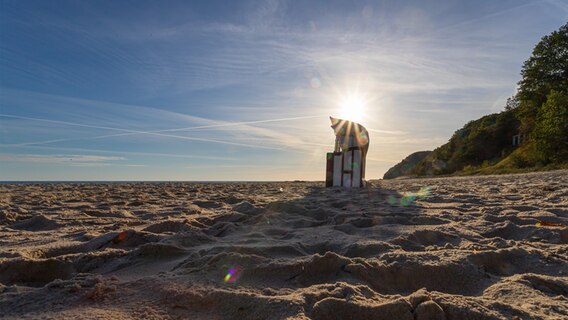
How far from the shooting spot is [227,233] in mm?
2842

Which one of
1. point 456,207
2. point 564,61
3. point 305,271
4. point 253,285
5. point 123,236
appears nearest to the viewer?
point 253,285

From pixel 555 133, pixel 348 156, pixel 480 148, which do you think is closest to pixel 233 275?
pixel 348 156

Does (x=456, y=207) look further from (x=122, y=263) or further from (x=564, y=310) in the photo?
(x=122, y=263)

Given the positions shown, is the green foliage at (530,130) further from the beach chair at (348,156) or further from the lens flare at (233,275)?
the lens flare at (233,275)

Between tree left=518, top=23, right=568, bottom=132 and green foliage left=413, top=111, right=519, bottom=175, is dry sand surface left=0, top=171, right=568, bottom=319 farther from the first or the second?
green foliage left=413, top=111, right=519, bottom=175

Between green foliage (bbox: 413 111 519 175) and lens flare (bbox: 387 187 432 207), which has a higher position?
green foliage (bbox: 413 111 519 175)

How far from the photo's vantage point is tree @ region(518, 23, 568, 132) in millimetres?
22531

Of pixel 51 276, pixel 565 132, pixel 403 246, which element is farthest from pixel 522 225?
pixel 565 132

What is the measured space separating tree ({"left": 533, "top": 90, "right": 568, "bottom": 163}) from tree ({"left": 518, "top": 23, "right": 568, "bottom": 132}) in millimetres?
5589

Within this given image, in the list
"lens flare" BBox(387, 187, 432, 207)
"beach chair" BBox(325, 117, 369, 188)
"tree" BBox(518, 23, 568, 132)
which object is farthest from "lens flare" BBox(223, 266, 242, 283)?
"tree" BBox(518, 23, 568, 132)

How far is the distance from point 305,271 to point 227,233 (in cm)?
123

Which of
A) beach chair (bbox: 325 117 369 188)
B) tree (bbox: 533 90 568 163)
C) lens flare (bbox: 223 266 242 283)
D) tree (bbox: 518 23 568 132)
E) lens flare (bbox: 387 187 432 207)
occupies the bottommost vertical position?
lens flare (bbox: 223 266 242 283)

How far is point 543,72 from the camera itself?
23.3 meters

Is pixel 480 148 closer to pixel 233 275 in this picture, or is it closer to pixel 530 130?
pixel 530 130
